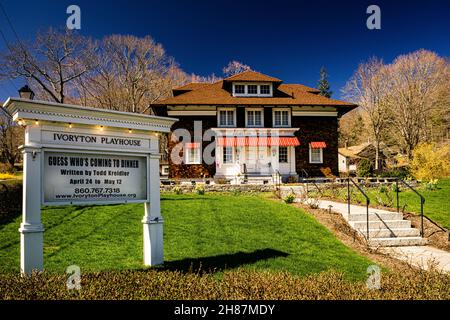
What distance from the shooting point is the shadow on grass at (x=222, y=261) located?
6.40 metres

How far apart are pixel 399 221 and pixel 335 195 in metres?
6.48

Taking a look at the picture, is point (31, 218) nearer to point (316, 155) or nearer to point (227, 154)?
point (227, 154)

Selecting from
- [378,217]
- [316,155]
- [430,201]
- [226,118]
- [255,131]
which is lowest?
[378,217]

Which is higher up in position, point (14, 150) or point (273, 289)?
point (14, 150)

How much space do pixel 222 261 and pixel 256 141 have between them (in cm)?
2088

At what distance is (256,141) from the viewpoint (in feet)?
89.7

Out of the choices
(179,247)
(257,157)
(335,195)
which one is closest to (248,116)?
(257,157)

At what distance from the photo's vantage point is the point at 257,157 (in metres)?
28.1

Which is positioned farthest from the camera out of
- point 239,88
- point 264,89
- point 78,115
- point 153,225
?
point 264,89

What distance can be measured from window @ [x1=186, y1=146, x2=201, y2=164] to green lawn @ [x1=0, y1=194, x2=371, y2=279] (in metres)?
15.5

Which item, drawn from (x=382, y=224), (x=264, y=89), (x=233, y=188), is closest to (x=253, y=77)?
(x=264, y=89)

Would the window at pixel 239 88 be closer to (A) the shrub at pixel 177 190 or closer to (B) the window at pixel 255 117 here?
(B) the window at pixel 255 117
